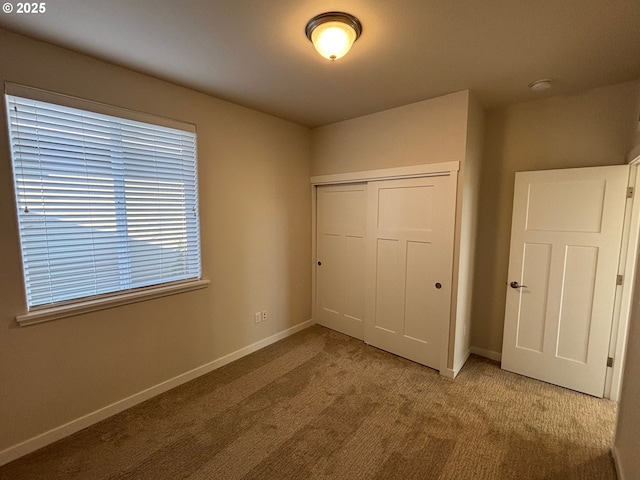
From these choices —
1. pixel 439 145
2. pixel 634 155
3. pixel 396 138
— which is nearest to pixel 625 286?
pixel 634 155

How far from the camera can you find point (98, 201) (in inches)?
82.2

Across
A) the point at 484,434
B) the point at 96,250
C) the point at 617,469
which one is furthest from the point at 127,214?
the point at 617,469

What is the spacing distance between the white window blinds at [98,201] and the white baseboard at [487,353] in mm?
3110

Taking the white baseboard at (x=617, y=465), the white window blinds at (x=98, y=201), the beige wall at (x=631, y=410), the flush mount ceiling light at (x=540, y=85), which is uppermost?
the flush mount ceiling light at (x=540, y=85)

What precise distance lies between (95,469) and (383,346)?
2585 millimetres

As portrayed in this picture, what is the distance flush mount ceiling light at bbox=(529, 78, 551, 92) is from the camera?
7.45 ft

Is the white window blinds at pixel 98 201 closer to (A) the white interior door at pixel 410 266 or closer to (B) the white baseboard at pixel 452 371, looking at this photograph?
(A) the white interior door at pixel 410 266

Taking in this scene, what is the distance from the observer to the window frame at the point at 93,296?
Answer: 5.90 ft

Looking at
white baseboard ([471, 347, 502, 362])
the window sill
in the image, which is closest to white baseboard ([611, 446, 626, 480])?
white baseboard ([471, 347, 502, 362])

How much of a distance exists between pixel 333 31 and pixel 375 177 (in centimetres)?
168

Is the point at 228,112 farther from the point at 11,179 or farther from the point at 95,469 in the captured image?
the point at 95,469

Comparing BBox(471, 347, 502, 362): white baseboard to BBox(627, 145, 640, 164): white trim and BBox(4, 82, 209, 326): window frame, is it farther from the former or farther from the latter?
BBox(4, 82, 209, 326): window frame

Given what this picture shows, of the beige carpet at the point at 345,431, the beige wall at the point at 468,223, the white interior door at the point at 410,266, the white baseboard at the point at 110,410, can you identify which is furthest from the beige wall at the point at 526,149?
the white baseboard at the point at 110,410

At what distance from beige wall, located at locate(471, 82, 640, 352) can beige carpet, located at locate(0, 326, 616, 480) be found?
0.79 m
